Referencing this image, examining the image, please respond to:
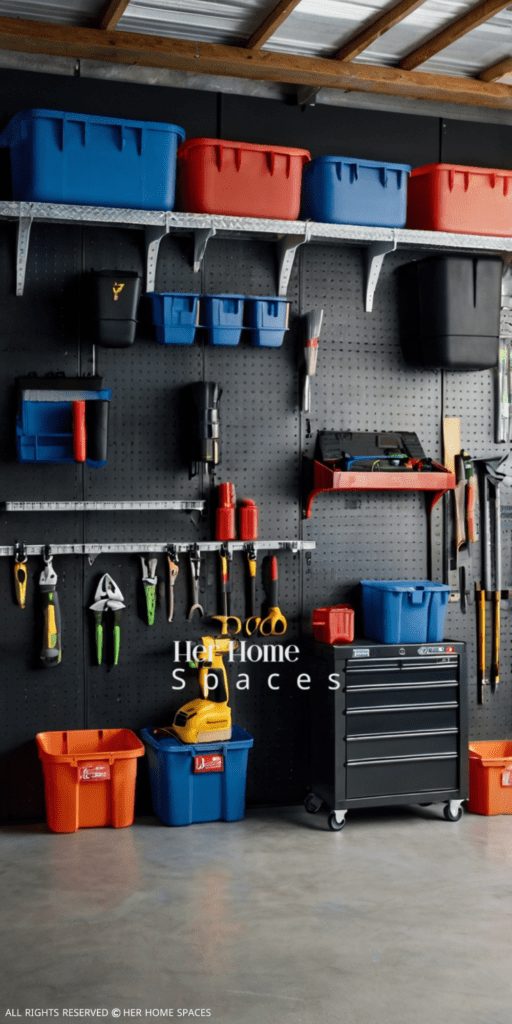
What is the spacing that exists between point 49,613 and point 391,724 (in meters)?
1.63

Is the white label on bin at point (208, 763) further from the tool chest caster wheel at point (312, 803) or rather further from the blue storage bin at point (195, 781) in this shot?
the tool chest caster wheel at point (312, 803)

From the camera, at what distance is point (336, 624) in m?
4.43

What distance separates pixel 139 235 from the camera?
14.8 ft

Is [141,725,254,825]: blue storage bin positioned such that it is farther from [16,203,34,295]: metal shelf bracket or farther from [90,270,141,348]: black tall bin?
[16,203,34,295]: metal shelf bracket

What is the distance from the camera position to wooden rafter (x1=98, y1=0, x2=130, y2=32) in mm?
3836

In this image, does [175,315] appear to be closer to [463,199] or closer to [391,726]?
[463,199]

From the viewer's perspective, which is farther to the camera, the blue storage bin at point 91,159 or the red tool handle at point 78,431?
the red tool handle at point 78,431

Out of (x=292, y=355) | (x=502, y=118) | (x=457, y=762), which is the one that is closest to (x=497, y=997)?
(x=457, y=762)

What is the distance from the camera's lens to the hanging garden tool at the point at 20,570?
4344 millimetres

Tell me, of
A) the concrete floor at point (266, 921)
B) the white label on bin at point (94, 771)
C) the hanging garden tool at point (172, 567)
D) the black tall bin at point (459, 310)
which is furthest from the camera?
the black tall bin at point (459, 310)

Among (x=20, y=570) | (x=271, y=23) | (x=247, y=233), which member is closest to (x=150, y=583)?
(x=20, y=570)

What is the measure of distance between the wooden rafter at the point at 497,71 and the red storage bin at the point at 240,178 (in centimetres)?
107

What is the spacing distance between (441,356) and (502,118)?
4.74ft

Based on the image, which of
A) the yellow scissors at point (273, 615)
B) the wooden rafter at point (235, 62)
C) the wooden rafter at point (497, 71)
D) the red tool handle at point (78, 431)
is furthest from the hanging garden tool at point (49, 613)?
the wooden rafter at point (497, 71)
